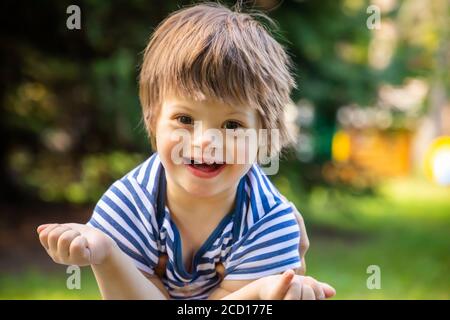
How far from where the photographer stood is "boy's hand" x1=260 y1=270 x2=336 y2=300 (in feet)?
2.11

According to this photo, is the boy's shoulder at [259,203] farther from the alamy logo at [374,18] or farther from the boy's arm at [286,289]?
the alamy logo at [374,18]

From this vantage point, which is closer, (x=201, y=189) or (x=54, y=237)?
(x=54, y=237)

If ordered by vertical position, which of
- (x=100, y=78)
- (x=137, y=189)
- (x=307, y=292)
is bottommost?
(x=307, y=292)

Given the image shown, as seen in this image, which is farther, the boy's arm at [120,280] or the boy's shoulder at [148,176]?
the boy's shoulder at [148,176]

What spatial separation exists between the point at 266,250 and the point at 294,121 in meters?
1.81

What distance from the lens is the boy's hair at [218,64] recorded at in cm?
71

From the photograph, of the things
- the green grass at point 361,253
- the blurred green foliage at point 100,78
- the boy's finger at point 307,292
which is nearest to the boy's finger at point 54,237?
the boy's finger at point 307,292

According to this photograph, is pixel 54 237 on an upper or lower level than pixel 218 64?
lower

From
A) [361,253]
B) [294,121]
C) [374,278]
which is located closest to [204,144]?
[374,278]

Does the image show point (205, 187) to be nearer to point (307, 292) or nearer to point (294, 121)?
point (307, 292)

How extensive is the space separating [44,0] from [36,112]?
0.66 meters

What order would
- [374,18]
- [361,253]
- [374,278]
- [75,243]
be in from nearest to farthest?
[75,243], [374,278], [374,18], [361,253]

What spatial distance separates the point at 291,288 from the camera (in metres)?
0.65

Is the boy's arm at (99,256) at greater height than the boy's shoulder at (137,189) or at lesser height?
lesser
